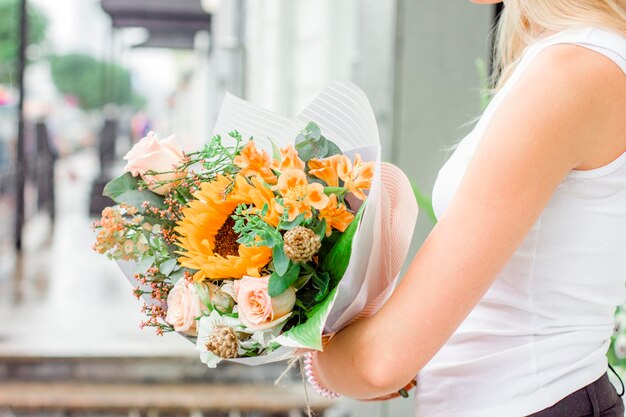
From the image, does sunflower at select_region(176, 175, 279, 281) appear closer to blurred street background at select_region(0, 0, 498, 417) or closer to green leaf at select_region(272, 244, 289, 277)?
green leaf at select_region(272, 244, 289, 277)

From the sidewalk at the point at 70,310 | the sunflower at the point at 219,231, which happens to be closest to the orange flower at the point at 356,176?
the sunflower at the point at 219,231

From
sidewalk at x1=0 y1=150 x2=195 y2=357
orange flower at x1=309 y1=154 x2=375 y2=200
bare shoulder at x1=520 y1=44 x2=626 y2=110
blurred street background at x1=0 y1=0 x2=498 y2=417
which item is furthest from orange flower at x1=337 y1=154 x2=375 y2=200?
sidewalk at x1=0 y1=150 x2=195 y2=357

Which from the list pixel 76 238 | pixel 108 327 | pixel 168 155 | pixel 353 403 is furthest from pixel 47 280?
pixel 168 155

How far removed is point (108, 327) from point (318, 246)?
177 inches

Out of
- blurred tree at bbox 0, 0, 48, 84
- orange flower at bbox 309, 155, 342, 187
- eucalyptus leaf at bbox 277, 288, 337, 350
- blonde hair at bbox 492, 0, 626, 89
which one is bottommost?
blurred tree at bbox 0, 0, 48, 84

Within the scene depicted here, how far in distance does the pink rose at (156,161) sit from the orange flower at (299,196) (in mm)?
195

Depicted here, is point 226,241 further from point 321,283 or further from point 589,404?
point 589,404

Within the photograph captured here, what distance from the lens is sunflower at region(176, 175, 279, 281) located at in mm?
1117

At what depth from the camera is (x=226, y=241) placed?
45.9 inches

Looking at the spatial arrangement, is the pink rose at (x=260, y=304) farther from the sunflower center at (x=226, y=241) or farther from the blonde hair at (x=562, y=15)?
the blonde hair at (x=562, y=15)

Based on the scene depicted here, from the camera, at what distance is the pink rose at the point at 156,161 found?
124 centimetres

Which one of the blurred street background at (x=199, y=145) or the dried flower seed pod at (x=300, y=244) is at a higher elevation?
the dried flower seed pod at (x=300, y=244)

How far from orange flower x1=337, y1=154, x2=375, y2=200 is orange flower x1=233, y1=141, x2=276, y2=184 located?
0.32 ft

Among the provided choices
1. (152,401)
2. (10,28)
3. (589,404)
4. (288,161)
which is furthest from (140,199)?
(10,28)
